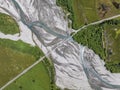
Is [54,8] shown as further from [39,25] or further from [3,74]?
[3,74]

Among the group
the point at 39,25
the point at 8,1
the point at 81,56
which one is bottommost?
the point at 81,56

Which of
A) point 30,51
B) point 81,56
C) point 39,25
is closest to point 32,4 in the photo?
point 39,25

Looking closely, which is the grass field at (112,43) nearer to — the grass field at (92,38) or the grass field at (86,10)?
the grass field at (92,38)

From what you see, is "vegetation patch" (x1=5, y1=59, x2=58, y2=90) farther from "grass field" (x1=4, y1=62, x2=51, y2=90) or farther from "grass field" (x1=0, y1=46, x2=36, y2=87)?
"grass field" (x1=0, y1=46, x2=36, y2=87)

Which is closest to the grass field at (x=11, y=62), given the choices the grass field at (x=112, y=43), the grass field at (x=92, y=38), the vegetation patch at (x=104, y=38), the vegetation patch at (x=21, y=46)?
the vegetation patch at (x=21, y=46)

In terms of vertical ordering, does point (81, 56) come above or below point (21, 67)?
below

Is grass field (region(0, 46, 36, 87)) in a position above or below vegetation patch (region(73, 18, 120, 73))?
above

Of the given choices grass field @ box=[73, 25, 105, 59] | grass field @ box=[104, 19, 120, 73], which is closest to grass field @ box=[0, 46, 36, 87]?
grass field @ box=[73, 25, 105, 59]

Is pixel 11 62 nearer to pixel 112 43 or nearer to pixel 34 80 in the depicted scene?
pixel 34 80
